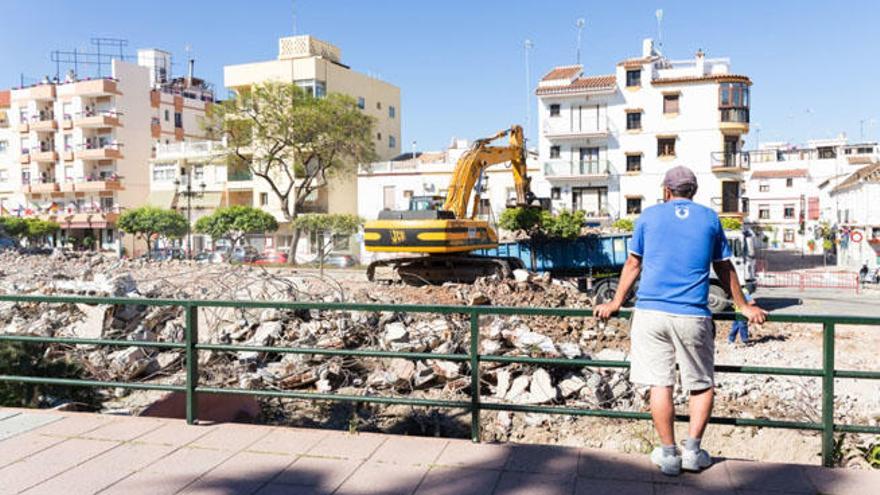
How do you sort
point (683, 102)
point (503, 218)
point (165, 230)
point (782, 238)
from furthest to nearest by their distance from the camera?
1. point (782, 238)
2. point (165, 230)
3. point (683, 102)
4. point (503, 218)

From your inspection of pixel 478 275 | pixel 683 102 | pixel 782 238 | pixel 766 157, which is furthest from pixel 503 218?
pixel 766 157

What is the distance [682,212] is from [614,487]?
153 cm

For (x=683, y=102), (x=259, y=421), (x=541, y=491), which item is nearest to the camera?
(x=541, y=491)

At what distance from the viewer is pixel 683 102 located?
3944 centimetres

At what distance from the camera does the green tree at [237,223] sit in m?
42.7

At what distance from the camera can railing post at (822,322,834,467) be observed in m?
4.19

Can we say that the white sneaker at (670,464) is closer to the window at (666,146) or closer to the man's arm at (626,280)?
the man's arm at (626,280)

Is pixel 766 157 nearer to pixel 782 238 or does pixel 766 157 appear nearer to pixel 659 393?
pixel 782 238

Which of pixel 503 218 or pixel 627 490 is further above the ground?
pixel 503 218

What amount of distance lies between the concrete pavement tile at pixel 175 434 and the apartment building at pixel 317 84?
127 ft

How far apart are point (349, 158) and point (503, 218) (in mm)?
23345

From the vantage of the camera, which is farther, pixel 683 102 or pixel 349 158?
pixel 349 158

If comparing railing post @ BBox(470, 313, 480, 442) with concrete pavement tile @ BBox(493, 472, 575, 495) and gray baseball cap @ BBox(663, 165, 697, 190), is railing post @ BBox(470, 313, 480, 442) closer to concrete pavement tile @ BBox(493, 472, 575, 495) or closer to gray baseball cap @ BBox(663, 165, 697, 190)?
concrete pavement tile @ BBox(493, 472, 575, 495)

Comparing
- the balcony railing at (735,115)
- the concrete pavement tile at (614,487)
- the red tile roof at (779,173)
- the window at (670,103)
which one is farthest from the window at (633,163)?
the concrete pavement tile at (614,487)
